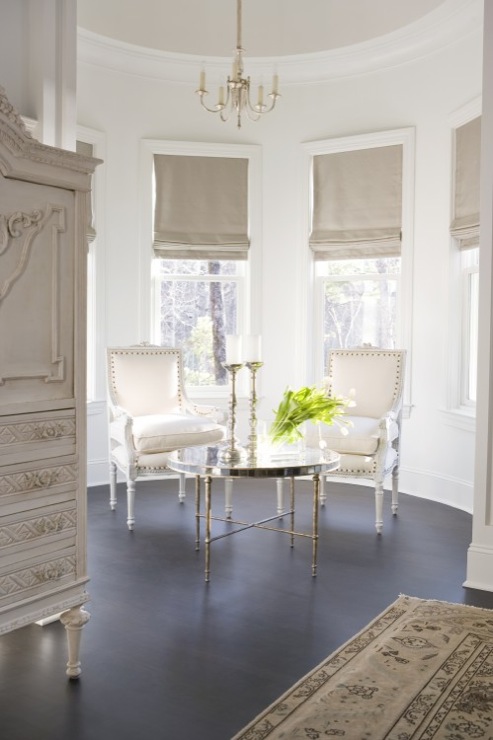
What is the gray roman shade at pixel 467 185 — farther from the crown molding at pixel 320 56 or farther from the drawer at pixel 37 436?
the drawer at pixel 37 436

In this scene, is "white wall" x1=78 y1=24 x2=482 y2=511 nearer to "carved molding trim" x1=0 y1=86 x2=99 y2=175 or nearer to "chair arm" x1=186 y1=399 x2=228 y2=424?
"chair arm" x1=186 y1=399 x2=228 y2=424

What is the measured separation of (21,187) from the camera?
2553 mm

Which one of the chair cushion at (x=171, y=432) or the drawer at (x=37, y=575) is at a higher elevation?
the chair cushion at (x=171, y=432)

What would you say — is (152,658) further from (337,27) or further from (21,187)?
(337,27)

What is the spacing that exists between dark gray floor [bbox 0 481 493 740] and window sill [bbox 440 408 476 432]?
0.60 m

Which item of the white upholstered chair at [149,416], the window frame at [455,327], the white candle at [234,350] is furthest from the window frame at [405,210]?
the white candle at [234,350]

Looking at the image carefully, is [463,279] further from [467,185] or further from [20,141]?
[20,141]

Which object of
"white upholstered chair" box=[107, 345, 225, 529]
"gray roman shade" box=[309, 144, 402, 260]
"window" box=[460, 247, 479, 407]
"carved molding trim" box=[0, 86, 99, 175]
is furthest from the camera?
"gray roman shade" box=[309, 144, 402, 260]

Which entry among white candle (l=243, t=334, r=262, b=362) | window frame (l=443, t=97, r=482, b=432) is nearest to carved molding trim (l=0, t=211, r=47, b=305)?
white candle (l=243, t=334, r=262, b=362)

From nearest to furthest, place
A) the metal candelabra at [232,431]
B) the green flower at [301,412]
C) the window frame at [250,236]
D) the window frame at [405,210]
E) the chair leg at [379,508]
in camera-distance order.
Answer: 1. the metal candelabra at [232,431]
2. the green flower at [301,412]
3. the chair leg at [379,508]
4. the window frame at [405,210]
5. the window frame at [250,236]

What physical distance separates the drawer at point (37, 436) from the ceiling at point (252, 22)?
3.90 meters

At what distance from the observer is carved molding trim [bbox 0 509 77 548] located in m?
2.50

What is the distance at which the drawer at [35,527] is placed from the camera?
250 centimetres

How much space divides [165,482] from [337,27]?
12.5 ft
